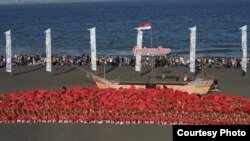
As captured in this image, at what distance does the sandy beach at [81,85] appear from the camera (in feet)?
95.9

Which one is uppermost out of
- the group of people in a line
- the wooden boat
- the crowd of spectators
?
the crowd of spectators

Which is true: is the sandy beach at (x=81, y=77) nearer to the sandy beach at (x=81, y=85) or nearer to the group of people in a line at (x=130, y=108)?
the sandy beach at (x=81, y=85)

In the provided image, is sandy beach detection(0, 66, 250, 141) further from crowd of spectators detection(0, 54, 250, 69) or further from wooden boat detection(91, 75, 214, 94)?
wooden boat detection(91, 75, 214, 94)

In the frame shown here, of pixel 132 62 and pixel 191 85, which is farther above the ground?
pixel 132 62

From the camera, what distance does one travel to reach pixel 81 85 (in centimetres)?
4625

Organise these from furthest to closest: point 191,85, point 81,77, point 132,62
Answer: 1. point 132,62
2. point 81,77
3. point 191,85

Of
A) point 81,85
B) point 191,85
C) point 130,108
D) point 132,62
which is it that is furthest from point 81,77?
point 130,108

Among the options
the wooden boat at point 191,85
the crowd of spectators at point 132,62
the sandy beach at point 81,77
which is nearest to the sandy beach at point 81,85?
the sandy beach at point 81,77

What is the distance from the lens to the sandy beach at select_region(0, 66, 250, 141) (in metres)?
29.2

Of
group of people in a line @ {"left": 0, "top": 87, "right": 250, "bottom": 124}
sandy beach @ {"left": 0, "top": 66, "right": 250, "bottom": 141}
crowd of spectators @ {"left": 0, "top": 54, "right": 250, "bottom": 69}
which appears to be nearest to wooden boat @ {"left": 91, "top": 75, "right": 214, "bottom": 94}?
sandy beach @ {"left": 0, "top": 66, "right": 250, "bottom": 141}

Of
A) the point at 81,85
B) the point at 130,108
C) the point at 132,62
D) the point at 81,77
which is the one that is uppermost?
the point at 132,62

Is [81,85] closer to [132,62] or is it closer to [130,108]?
[132,62]

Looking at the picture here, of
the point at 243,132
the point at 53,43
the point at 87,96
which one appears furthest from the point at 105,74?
the point at 53,43

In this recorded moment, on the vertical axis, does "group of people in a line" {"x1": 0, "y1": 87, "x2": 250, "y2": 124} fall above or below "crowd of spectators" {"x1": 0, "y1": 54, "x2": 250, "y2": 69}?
below
